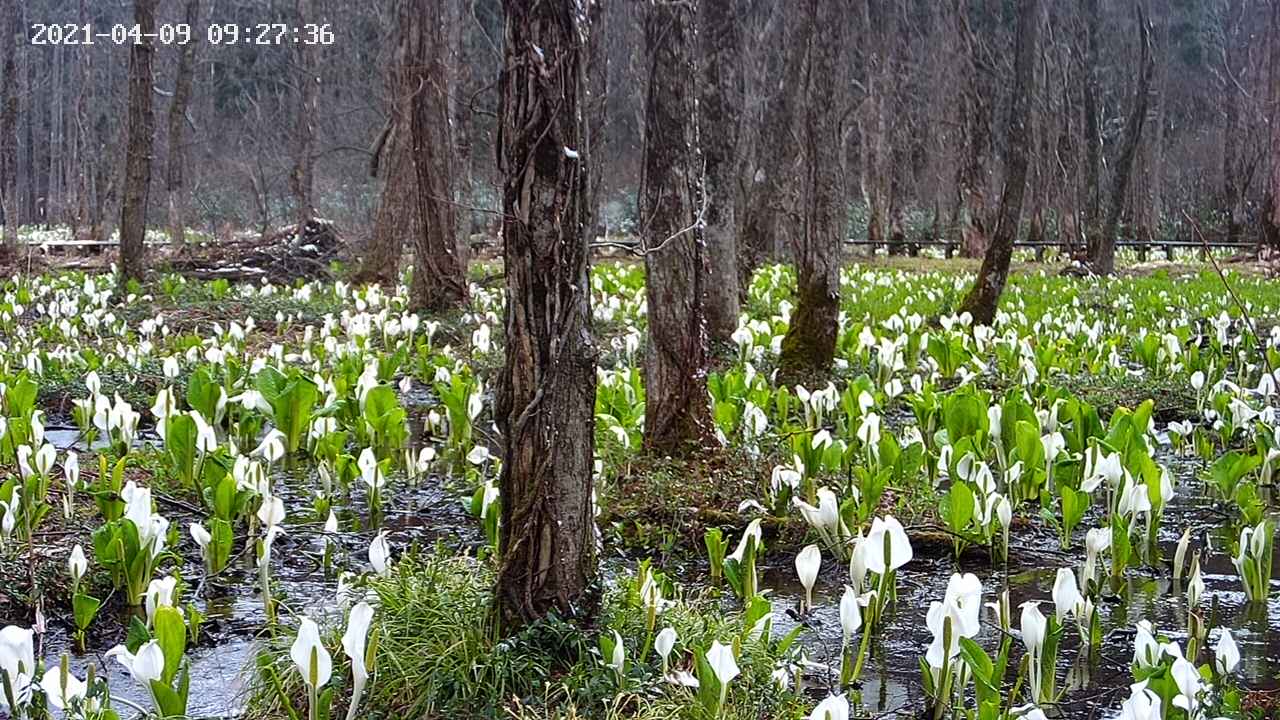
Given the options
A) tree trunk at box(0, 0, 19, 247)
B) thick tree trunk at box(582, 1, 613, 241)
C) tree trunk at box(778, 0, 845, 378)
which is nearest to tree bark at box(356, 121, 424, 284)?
tree trunk at box(0, 0, 19, 247)

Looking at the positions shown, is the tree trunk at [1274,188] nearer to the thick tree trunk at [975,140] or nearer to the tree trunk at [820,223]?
the thick tree trunk at [975,140]

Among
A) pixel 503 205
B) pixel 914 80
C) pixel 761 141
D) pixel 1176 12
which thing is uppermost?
pixel 1176 12

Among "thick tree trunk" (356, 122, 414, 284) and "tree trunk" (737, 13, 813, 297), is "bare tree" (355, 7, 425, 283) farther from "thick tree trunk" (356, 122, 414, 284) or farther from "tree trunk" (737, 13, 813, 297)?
"tree trunk" (737, 13, 813, 297)

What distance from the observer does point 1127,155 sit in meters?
16.2

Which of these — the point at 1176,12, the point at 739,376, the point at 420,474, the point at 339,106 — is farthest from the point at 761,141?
the point at 1176,12

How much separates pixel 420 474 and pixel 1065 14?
26.2 metres

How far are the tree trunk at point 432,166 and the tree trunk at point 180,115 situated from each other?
4854 millimetres

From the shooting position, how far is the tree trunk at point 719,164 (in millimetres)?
9023

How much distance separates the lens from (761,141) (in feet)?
66.6

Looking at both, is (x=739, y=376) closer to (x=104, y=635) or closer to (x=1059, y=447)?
(x=1059, y=447)

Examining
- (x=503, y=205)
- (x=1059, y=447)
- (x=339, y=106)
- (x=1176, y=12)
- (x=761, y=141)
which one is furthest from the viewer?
(x=1176, y=12)

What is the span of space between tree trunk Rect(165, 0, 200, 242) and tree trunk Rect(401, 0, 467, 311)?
485cm

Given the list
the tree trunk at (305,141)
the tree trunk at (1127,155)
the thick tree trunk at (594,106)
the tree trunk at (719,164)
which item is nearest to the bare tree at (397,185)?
the tree trunk at (305,141)

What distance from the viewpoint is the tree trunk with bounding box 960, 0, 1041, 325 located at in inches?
423
